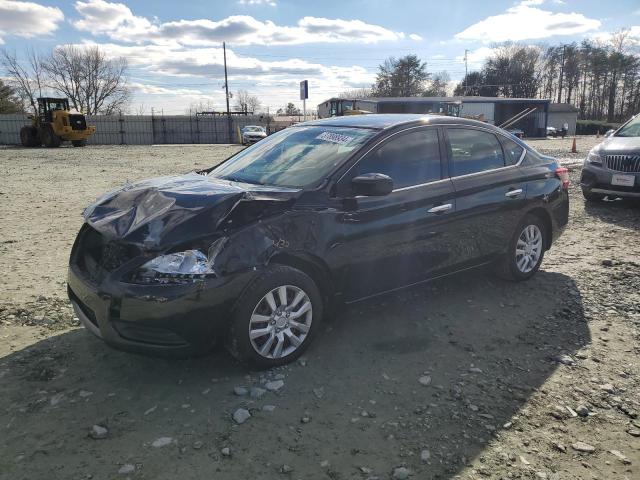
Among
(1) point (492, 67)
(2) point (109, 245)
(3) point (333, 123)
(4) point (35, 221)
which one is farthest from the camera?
(1) point (492, 67)

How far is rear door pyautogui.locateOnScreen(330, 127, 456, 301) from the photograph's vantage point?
145 inches

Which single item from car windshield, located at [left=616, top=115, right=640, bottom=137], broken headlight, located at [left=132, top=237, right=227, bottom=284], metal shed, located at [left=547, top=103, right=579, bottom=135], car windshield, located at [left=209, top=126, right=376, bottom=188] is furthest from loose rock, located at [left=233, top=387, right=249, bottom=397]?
metal shed, located at [left=547, top=103, right=579, bottom=135]

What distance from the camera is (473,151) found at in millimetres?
4652

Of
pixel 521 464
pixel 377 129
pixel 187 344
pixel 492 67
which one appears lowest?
pixel 521 464

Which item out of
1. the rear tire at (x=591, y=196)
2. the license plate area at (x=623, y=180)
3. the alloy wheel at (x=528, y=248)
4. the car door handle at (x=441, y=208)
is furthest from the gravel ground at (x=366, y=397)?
the rear tire at (x=591, y=196)

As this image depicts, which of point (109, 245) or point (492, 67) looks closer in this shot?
point (109, 245)

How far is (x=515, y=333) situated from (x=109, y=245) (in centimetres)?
313

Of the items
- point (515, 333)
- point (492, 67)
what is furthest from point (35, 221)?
point (492, 67)

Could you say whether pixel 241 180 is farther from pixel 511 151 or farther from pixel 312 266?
pixel 511 151

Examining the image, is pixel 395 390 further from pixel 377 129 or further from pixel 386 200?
pixel 377 129

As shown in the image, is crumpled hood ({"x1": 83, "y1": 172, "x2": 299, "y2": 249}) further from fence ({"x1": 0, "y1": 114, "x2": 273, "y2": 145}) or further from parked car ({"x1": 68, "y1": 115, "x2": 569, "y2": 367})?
fence ({"x1": 0, "y1": 114, "x2": 273, "y2": 145})

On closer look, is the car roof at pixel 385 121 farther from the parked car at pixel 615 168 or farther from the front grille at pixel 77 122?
the front grille at pixel 77 122

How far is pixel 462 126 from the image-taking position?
181 inches

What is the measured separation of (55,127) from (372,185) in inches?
1326
